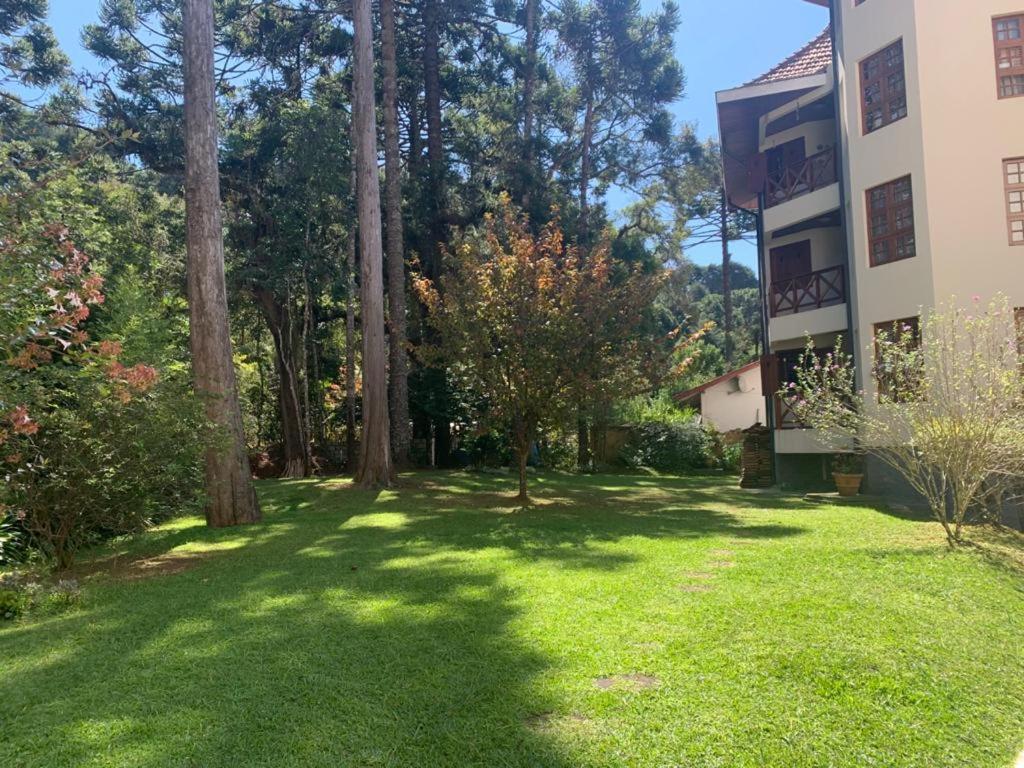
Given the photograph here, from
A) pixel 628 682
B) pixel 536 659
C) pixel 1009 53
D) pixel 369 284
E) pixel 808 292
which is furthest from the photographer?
pixel 808 292

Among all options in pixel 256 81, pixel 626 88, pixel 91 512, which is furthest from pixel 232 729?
pixel 626 88

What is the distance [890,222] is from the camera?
1342cm

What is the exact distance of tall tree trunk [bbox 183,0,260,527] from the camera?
35.3 feet

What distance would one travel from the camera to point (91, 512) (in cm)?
770

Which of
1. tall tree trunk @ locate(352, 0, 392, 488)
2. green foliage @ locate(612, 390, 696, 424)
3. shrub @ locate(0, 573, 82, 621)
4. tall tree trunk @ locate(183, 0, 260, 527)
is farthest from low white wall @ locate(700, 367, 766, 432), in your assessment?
shrub @ locate(0, 573, 82, 621)

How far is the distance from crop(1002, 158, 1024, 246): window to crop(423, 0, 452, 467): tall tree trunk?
1429 cm

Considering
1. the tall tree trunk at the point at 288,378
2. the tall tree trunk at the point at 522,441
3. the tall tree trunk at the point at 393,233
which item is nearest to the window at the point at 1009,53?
the tall tree trunk at the point at 522,441

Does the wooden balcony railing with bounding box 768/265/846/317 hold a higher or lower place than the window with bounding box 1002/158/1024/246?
lower

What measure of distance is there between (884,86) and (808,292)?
455cm

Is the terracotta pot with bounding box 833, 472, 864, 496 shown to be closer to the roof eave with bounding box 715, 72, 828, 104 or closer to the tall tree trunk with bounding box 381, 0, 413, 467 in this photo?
the roof eave with bounding box 715, 72, 828, 104

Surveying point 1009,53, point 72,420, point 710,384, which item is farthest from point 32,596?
point 710,384

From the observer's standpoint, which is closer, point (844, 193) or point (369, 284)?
point (844, 193)

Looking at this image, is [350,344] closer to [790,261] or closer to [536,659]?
[790,261]

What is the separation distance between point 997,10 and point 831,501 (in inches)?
358
